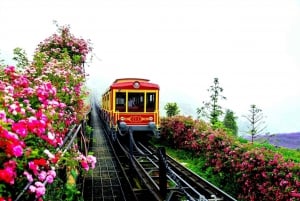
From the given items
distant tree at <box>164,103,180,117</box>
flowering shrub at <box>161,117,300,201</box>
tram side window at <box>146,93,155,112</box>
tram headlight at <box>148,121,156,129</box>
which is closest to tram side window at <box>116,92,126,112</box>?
tram side window at <box>146,93,155,112</box>

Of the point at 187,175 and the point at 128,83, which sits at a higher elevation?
the point at 128,83

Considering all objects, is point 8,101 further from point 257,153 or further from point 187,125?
point 187,125

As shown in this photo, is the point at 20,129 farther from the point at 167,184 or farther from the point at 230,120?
the point at 230,120

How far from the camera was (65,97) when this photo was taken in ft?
21.7

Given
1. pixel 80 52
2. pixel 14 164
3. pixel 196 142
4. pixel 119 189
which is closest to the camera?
pixel 14 164

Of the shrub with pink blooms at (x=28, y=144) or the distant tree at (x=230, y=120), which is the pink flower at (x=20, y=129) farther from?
the distant tree at (x=230, y=120)

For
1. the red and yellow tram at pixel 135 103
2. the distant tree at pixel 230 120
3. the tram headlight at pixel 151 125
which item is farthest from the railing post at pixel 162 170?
the distant tree at pixel 230 120

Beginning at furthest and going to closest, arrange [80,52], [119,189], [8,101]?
[80,52], [119,189], [8,101]

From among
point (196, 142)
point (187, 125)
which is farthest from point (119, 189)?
point (187, 125)

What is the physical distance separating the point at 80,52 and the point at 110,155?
436 cm

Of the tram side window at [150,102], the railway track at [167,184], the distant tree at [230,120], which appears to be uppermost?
the tram side window at [150,102]

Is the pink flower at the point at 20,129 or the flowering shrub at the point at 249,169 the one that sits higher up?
the pink flower at the point at 20,129

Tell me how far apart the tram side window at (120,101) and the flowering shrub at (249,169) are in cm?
374

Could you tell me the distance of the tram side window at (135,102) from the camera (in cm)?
1550
